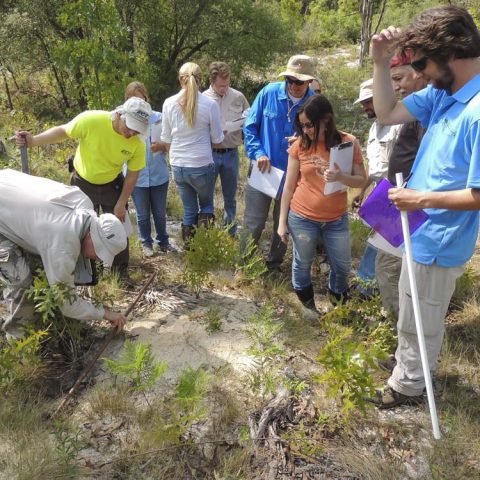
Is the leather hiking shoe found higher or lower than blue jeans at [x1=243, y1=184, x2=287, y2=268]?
lower

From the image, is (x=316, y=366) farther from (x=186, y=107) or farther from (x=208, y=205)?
(x=186, y=107)

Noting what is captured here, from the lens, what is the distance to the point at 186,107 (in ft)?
13.6

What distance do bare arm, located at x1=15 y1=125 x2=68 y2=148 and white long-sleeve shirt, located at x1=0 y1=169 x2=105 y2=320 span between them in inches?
28.9

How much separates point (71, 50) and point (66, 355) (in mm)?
4727

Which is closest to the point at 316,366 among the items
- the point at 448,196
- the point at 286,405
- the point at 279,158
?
the point at 286,405

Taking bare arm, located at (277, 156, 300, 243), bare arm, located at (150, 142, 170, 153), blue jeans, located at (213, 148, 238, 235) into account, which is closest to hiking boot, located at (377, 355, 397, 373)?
bare arm, located at (277, 156, 300, 243)

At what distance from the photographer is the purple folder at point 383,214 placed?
2514mm

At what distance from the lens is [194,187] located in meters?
4.46

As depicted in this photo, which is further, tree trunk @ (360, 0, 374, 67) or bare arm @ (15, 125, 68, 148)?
tree trunk @ (360, 0, 374, 67)

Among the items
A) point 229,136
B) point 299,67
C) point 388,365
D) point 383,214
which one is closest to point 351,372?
point 388,365

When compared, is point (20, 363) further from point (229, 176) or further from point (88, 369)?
point (229, 176)

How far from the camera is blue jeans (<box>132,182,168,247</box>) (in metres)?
4.52

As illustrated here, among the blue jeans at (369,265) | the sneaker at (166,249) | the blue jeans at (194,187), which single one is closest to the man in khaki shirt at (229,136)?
the blue jeans at (194,187)

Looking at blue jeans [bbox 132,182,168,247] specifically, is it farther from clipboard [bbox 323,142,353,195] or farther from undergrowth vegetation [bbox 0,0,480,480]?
clipboard [bbox 323,142,353,195]
